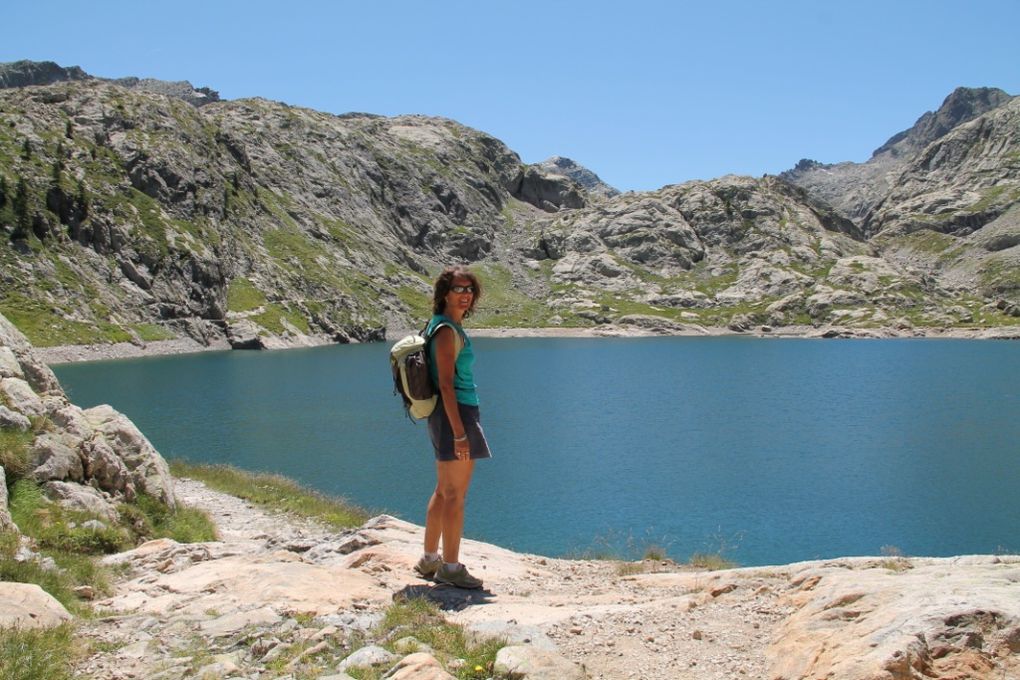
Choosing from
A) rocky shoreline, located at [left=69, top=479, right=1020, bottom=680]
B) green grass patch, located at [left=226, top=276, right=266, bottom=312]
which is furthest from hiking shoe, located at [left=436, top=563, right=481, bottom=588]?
green grass patch, located at [left=226, top=276, right=266, bottom=312]

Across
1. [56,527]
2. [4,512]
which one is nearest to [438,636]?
[4,512]

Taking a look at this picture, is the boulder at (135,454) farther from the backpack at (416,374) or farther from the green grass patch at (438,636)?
the green grass patch at (438,636)

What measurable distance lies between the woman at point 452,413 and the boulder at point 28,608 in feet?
16.1

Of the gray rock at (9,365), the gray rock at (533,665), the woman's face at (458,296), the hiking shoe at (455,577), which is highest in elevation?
the woman's face at (458,296)

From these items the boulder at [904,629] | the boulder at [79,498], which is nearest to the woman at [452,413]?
the boulder at [904,629]

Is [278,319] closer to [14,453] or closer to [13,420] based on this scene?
[13,420]

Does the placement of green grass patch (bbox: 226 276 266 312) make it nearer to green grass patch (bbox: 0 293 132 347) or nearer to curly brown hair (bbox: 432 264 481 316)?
green grass patch (bbox: 0 293 132 347)

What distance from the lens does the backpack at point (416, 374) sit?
10.6 m

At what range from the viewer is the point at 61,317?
121062 mm

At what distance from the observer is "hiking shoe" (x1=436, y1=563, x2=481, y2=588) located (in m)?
11.2

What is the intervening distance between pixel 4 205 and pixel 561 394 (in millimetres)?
107346

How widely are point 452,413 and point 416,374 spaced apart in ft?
2.53

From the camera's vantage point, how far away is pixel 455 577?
11289mm

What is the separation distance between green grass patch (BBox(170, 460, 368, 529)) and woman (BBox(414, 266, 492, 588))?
56.4 feet
